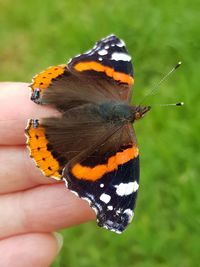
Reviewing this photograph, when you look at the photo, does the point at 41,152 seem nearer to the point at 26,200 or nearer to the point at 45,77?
the point at 26,200

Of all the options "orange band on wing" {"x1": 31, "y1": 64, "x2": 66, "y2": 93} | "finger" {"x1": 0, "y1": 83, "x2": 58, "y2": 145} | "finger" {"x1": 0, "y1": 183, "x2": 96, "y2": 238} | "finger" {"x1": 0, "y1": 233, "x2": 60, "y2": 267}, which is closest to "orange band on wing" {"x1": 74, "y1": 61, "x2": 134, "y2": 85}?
"orange band on wing" {"x1": 31, "y1": 64, "x2": 66, "y2": 93}

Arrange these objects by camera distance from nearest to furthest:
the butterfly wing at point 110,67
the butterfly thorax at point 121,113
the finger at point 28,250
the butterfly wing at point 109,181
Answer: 1. the butterfly wing at point 109,181
2. the finger at point 28,250
3. the butterfly thorax at point 121,113
4. the butterfly wing at point 110,67

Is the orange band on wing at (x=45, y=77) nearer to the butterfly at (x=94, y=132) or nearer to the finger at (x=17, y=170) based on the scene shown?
the butterfly at (x=94, y=132)

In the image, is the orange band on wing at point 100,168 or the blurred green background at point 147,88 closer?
the orange band on wing at point 100,168

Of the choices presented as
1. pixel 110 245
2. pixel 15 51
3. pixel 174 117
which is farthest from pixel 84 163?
pixel 15 51

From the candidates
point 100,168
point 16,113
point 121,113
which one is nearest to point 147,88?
point 121,113

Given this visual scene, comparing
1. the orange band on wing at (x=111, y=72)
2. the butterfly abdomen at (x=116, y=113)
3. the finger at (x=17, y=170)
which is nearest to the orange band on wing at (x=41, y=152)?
the finger at (x=17, y=170)

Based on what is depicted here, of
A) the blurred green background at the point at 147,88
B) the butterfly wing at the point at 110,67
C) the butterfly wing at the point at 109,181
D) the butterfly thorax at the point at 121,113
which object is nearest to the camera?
the butterfly wing at the point at 109,181

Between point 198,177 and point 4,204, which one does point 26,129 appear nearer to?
point 4,204
